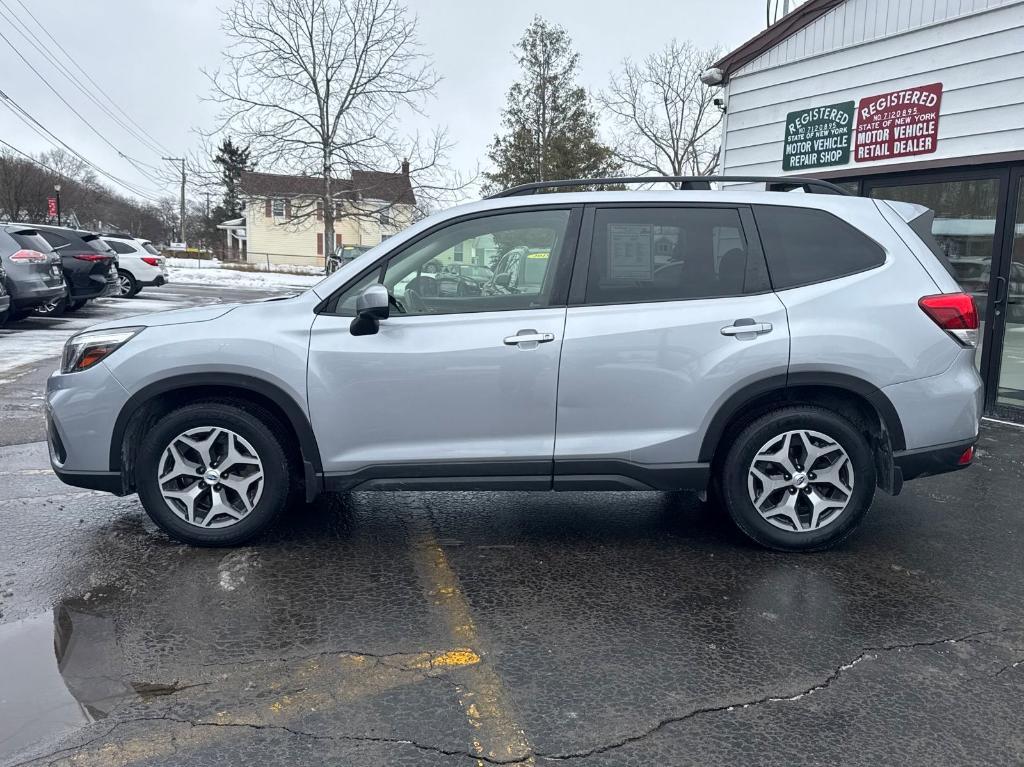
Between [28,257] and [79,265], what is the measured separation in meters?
2.29

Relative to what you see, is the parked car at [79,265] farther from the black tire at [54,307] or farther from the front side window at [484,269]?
the front side window at [484,269]

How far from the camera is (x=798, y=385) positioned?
13.0 ft

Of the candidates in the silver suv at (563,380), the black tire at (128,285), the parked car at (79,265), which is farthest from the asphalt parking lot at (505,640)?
the black tire at (128,285)

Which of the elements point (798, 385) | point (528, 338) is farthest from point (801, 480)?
point (528, 338)

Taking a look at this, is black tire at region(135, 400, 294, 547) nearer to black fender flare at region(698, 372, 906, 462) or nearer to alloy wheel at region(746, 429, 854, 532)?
black fender flare at region(698, 372, 906, 462)

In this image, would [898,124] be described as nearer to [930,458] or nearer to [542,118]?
[930,458]

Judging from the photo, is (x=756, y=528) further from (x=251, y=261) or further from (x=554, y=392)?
(x=251, y=261)

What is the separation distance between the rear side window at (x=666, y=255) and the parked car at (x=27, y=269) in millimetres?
11213

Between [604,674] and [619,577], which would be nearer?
[604,674]

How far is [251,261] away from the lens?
2287 inches

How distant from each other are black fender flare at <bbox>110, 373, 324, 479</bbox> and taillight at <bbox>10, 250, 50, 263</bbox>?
1045 cm

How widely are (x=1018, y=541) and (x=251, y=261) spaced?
58677 millimetres

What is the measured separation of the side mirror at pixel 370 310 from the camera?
375cm

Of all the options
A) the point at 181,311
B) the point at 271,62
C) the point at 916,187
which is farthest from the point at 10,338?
the point at 271,62
